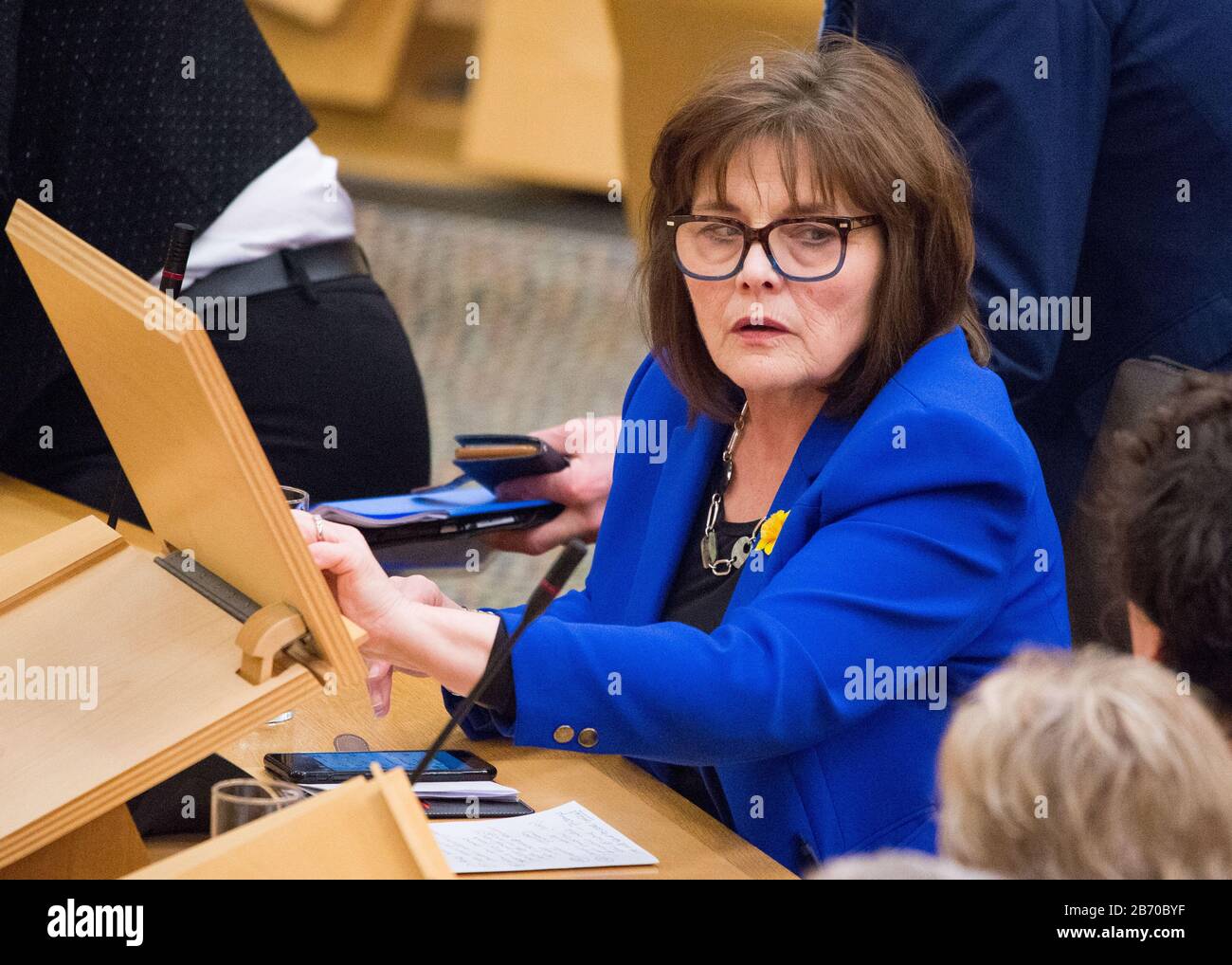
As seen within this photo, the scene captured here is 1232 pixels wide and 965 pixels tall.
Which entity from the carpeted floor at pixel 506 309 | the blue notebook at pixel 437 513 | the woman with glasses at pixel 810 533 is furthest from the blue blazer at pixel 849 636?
the carpeted floor at pixel 506 309

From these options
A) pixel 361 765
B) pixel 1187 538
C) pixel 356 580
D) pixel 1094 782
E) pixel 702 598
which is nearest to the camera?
pixel 1094 782

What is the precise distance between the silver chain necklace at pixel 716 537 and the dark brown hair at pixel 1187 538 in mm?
507

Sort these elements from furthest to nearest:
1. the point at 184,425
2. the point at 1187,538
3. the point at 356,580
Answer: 1. the point at 356,580
2. the point at 1187,538
3. the point at 184,425

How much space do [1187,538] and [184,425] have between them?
75 cm

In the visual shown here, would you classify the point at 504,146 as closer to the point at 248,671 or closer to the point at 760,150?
the point at 760,150

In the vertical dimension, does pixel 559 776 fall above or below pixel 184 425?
below

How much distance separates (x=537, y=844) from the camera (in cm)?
151

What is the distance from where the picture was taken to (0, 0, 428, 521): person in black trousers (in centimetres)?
210

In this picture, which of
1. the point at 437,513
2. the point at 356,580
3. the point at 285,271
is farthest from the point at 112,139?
the point at 356,580

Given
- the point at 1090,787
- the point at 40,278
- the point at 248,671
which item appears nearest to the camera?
the point at 1090,787

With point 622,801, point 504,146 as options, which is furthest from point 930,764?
point 504,146

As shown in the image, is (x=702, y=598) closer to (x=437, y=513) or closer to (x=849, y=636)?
(x=849, y=636)

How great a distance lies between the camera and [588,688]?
1.55 meters

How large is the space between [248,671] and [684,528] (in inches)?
31.9
